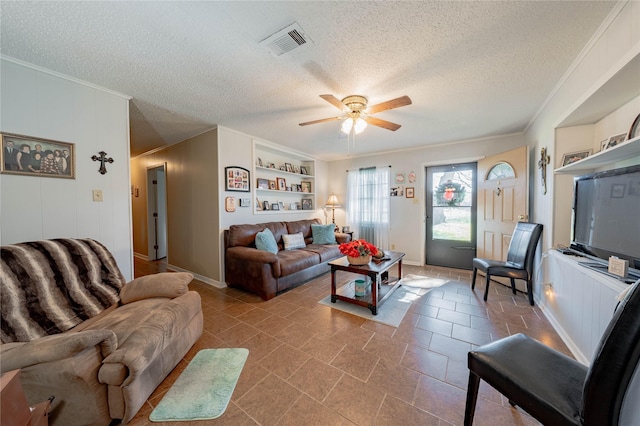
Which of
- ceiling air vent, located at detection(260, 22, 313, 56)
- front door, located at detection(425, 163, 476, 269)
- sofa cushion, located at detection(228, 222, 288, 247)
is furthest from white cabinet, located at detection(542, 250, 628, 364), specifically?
sofa cushion, located at detection(228, 222, 288, 247)

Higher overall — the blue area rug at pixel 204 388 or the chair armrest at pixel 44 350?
the chair armrest at pixel 44 350

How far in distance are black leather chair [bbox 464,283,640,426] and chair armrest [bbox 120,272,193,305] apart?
7.24 ft

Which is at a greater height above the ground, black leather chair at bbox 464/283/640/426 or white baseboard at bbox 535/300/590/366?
black leather chair at bbox 464/283/640/426

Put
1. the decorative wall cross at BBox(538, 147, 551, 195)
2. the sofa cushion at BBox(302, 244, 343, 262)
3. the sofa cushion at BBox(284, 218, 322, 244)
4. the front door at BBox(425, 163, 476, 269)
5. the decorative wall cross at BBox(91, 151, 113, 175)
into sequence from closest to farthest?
the decorative wall cross at BBox(91, 151, 113, 175) < the decorative wall cross at BBox(538, 147, 551, 195) < the sofa cushion at BBox(302, 244, 343, 262) < the front door at BBox(425, 163, 476, 269) < the sofa cushion at BBox(284, 218, 322, 244)

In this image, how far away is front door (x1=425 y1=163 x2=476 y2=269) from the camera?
4.12m

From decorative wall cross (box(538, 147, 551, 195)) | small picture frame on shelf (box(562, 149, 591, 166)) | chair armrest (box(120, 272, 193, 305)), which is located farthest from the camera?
decorative wall cross (box(538, 147, 551, 195))

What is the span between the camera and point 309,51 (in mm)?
1686

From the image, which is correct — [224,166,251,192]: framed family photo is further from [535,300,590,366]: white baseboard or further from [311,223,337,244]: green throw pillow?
[535,300,590,366]: white baseboard

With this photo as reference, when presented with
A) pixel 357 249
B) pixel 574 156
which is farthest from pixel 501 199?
pixel 357 249

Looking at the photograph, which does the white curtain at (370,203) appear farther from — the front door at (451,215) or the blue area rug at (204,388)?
the blue area rug at (204,388)

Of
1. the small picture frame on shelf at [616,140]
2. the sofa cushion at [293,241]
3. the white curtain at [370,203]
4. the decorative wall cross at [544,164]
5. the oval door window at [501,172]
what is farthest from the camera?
the white curtain at [370,203]

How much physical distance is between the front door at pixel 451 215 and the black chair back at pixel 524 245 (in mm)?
1225

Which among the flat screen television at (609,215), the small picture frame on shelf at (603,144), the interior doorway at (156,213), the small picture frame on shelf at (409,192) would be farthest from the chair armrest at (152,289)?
the small picture frame on shelf at (409,192)

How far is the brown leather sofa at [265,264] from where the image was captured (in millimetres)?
2893
